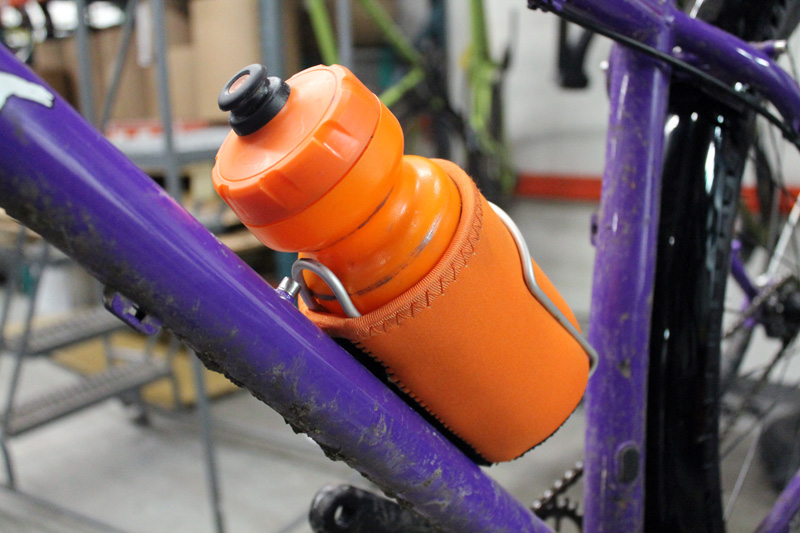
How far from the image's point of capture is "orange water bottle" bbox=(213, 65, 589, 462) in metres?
0.29

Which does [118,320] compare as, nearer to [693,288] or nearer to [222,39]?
[222,39]

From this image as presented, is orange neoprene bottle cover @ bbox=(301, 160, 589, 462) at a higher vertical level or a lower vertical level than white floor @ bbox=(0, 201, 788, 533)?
higher

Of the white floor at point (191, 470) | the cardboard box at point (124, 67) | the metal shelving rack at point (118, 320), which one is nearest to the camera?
the metal shelving rack at point (118, 320)

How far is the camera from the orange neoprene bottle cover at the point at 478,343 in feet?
1.05

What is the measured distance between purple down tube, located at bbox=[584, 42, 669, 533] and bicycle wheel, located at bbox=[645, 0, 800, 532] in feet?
0.16

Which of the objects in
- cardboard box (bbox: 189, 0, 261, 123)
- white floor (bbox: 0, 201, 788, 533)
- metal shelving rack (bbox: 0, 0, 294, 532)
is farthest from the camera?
cardboard box (bbox: 189, 0, 261, 123)

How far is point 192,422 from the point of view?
1.74m

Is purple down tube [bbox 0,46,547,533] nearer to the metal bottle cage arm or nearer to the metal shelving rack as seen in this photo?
the metal bottle cage arm

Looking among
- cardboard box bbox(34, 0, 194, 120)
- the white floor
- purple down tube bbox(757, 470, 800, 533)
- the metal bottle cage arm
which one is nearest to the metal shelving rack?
the white floor

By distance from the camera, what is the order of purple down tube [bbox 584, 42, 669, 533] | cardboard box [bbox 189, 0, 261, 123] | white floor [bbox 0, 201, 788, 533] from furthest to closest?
cardboard box [bbox 189, 0, 261, 123]
white floor [bbox 0, 201, 788, 533]
purple down tube [bbox 584, 42, 669, 533]

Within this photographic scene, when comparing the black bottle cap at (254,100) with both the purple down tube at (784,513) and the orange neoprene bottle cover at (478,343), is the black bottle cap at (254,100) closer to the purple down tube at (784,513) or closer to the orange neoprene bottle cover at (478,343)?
the orange neoprene bottle cover at (478,343)

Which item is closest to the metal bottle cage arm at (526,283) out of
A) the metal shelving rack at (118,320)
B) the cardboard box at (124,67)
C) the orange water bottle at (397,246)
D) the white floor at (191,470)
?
the orange water bottle at (397,246)

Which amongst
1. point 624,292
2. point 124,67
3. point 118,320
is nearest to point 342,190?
point 624,292

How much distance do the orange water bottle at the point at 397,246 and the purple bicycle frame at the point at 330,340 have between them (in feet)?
0.09
